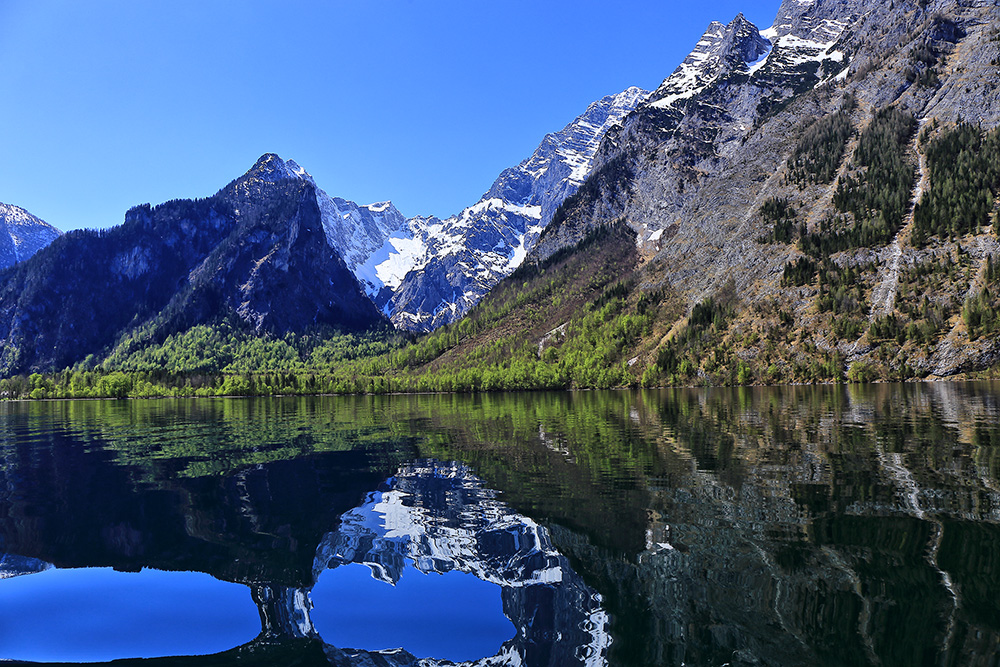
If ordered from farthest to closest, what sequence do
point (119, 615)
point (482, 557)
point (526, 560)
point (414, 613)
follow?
point (482, 557) → point (526, 560) → point (119, 615) → point (414, 613)

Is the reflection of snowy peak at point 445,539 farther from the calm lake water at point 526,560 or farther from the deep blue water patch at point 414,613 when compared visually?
the deep blue water patch at point 414,613

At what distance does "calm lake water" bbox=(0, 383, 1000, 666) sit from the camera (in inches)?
505

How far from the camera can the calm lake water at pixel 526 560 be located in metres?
12.8

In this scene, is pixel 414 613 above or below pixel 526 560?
below

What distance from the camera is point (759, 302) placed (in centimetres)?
19400

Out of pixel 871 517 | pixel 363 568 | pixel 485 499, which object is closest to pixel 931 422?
pixel 871 517

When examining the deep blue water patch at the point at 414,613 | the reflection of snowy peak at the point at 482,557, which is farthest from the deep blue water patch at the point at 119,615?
the reflection of snowy peak at the point at 482,557

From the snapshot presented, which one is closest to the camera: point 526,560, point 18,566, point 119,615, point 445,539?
point 119,615

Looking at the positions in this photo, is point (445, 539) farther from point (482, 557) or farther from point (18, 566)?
point (18, 566)

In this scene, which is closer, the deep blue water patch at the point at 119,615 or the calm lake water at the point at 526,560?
the calm lake water at the point at 526,560

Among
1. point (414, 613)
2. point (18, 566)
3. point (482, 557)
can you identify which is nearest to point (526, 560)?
point (482, 557)

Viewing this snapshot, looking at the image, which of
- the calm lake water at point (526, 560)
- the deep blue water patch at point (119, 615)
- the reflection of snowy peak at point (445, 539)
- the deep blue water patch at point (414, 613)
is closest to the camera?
the calm lake water at point (526, 560)

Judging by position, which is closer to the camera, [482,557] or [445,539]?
[482,557]

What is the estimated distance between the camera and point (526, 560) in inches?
720
